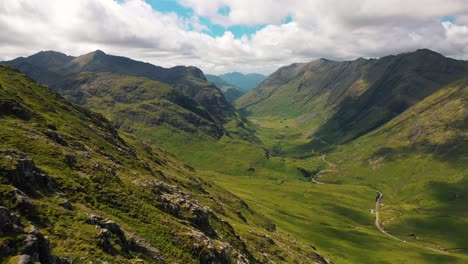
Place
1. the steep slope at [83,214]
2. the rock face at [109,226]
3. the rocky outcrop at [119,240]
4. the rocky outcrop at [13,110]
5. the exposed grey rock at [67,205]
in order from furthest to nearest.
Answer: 1. the rocky outcrop at [13,110]
2. the exposed grey rock at [67,205]
3. the rock face at [109,226]
4. the rocky outcrop at [119,240]
5. the steep slope at [83,214]

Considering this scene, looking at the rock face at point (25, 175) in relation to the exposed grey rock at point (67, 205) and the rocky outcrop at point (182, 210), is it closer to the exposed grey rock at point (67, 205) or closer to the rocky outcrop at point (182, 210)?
the exposed grey rock at point (67, 205)

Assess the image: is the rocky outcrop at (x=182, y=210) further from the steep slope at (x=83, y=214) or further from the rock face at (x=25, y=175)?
the rock face at (x=25, y=175)

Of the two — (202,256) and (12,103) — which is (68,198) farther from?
(12,103)

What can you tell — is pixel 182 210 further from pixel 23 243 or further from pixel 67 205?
pixel 23 243

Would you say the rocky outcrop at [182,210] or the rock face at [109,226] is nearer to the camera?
the rock face at [109,226]

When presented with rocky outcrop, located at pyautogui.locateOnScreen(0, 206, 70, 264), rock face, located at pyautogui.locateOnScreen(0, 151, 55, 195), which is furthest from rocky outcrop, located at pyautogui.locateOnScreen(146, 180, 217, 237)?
rocky outcrop, located at pyautogui.locateOnScreen(0, 206, 70, 264)

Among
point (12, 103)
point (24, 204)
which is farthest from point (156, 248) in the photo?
point (12, 103)

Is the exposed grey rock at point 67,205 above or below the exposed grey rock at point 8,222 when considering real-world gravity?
below

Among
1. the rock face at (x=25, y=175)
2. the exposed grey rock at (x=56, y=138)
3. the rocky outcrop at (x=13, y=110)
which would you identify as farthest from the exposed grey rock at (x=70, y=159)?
the rocky outcrop at (x=13, y=110)

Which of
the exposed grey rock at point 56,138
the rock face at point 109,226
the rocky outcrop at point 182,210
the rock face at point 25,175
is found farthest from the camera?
the exposed grey rock at point 56,138

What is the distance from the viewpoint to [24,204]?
40.0 metres

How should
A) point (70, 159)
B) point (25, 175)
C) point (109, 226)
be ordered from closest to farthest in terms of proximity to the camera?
point (109, 226) → point (25, 175) → point (70, 159)

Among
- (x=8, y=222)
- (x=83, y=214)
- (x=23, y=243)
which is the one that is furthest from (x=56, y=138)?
(x=23, y=243)

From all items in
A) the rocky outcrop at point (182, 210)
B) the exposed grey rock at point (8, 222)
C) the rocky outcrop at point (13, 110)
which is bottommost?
the rocky outcrop at point (182, 210)
